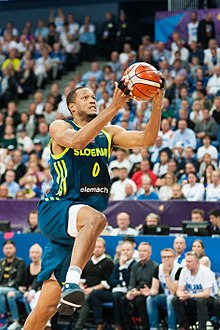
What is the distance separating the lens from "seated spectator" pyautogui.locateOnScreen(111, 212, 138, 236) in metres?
15.3

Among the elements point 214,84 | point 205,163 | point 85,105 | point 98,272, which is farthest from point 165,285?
point 214,84

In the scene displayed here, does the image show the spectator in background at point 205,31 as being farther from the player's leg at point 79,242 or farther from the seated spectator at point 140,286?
the player's leg at point 79,242

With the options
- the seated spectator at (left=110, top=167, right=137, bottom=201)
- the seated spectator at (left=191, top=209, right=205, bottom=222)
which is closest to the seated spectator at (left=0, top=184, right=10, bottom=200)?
the seated spectator at (left=110, top=167, right=137, bottom=201)

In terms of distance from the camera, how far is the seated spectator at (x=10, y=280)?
14.9m

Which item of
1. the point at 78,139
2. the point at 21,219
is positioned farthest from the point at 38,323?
the point at 21,219

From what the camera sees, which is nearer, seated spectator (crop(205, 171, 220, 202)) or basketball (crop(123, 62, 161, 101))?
basketball (crop(123, 62, 161, 101))

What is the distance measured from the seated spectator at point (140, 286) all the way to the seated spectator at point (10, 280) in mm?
2172

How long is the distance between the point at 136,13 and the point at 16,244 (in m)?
15.0

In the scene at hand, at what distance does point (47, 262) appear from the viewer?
26.3 feet

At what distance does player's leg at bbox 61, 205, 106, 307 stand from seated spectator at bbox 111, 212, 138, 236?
7.84 m

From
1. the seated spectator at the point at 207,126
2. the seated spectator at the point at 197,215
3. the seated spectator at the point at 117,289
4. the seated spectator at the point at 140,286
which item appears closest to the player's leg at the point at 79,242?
the seated spectator at the point at 140,286

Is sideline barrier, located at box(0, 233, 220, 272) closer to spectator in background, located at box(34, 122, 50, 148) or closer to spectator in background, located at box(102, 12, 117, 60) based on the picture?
spectator in background, located at box(34, 122, 50, 148)

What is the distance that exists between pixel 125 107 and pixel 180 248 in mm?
7666

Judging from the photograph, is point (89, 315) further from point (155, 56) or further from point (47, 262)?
point (155, 56)
